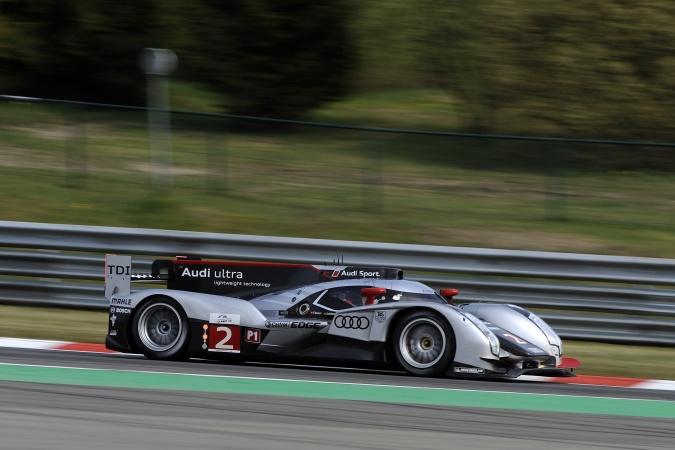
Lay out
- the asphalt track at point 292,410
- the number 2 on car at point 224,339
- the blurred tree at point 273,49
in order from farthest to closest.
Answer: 1. the blurred tree at point 273,49
2. the number 2 on car at point 224,339
3. the asphalt track at point 292,410

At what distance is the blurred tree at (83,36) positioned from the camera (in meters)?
17.3

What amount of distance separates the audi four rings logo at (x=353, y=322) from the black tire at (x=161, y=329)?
3.85 ft

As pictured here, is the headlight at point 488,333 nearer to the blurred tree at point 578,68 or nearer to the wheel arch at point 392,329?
the wheel arch at point 392,329

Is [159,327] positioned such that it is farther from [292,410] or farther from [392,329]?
[292,410]

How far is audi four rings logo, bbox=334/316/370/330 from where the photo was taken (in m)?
7.73

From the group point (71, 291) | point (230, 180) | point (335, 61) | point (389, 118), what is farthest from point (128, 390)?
point (389, 118)

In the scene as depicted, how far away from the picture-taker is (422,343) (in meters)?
7.70

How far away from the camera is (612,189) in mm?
12445

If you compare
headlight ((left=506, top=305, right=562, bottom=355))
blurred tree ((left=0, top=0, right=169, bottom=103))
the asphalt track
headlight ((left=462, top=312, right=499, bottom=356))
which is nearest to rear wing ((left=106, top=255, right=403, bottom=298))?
the asphalt track

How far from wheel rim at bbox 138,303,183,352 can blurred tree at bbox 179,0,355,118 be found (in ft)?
30.6

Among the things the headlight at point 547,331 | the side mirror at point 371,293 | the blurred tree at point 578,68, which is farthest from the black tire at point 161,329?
the blurred tree at point 578,68

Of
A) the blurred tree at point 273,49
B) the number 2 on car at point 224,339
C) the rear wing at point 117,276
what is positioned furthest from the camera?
the blurred tree at point 273,49

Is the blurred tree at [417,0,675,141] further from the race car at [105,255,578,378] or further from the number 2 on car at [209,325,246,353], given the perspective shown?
the number 2 on car at [209,325,246,353]

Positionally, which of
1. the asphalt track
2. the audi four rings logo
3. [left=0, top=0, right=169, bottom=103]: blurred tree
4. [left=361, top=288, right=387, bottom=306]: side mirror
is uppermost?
[left=0, top=0, right=169, bottom=103]: blurred tree
